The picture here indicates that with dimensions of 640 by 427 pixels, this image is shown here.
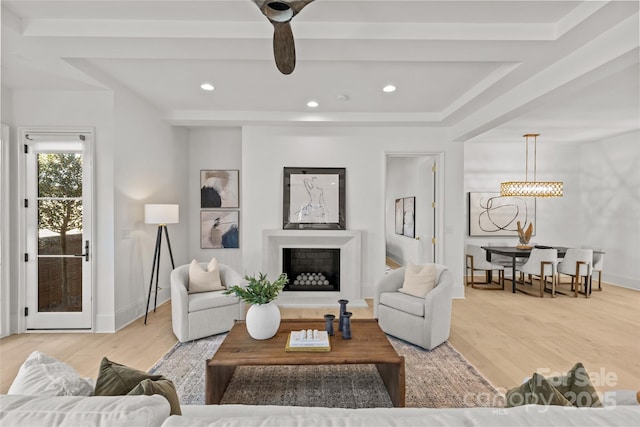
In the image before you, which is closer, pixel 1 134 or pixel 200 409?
pixel 200 409

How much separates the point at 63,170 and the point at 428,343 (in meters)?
4.24

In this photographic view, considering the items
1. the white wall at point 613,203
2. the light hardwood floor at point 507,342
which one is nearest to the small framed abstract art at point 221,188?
the light hardwood floor at point 507,342

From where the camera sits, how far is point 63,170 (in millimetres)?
3822

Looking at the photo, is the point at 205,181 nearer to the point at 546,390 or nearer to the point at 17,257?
the point at 17,257

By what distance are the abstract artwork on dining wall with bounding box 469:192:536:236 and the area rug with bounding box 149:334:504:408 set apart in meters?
4.23

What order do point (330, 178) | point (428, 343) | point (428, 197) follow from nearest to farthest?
point (428, 343) → point (330, 178) → point (428, 197)

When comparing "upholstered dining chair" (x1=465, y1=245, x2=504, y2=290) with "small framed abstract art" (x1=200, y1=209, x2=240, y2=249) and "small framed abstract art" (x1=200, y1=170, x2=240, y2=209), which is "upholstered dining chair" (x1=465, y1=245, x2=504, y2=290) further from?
"small framed abstract art" (x1=200, y1=170, x2=240, y2=209)

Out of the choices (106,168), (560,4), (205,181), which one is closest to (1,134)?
(106,168)

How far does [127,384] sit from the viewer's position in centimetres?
124

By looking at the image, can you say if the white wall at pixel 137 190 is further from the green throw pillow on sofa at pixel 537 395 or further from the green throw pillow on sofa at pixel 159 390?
the green throw pillow on sofa at pixel 537 395

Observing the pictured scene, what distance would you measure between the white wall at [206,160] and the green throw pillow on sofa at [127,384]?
4.67 m

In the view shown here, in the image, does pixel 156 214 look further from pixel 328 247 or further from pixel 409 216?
pixel 409 216

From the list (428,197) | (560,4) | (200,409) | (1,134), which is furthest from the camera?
(428,197)

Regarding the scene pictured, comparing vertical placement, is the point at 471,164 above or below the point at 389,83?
below
